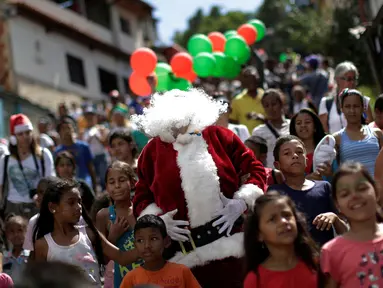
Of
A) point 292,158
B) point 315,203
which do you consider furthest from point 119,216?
point 315,203

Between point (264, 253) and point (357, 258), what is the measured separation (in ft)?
1.94

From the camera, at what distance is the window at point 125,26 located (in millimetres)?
38188

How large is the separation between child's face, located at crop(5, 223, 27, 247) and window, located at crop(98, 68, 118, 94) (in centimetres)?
2620

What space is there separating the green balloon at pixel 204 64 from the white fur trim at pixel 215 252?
6497mm

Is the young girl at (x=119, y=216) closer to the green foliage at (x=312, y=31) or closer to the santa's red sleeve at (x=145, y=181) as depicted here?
the santa's red sleeve at (x=145, y=181)

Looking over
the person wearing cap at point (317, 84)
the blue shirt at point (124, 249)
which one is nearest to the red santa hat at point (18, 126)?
the blue shirt at point (124, 249)

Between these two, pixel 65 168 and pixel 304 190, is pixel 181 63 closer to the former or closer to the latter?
pixel 65 168

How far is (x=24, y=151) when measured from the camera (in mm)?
9391

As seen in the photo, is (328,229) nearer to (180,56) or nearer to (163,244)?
(163,244)

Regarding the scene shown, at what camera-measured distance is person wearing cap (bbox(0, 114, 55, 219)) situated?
912cm

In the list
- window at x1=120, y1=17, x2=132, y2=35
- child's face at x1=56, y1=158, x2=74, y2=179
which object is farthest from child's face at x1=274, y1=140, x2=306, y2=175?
window at x1=120, y1=17, x2=132, y2=35

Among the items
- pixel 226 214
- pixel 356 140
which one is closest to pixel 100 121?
pixel 356 140

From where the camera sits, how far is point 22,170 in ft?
30.2

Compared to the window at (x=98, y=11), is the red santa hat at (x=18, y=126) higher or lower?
lower
